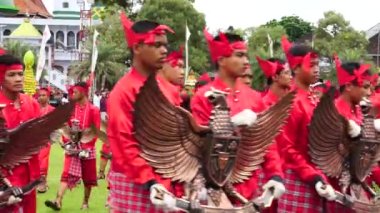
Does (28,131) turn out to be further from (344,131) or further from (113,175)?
(344,131)

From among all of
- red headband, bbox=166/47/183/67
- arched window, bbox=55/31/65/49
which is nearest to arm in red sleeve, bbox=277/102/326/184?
red headband, bbox=166/47/183/67

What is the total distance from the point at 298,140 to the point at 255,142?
38.0 inches

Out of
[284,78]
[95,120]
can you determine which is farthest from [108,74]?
[284,78]

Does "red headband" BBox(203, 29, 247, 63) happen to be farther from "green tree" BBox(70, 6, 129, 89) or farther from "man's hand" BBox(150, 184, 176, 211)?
"green tree" BBox(70, 6, 129, 89)

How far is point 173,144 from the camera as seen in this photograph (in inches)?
216

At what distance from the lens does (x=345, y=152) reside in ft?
22.7

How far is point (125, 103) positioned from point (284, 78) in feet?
9.28

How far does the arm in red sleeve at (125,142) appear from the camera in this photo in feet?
17.4

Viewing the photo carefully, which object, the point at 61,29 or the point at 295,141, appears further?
the point at 61,29

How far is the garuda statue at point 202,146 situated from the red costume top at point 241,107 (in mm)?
76

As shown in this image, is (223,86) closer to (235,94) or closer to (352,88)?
(235,94)

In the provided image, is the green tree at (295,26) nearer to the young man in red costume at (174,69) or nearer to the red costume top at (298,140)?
the young man in red costume at (174,69)

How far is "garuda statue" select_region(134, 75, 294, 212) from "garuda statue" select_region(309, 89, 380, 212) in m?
0.75

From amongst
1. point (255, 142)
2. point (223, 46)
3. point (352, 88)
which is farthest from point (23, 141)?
point (352, 88)
